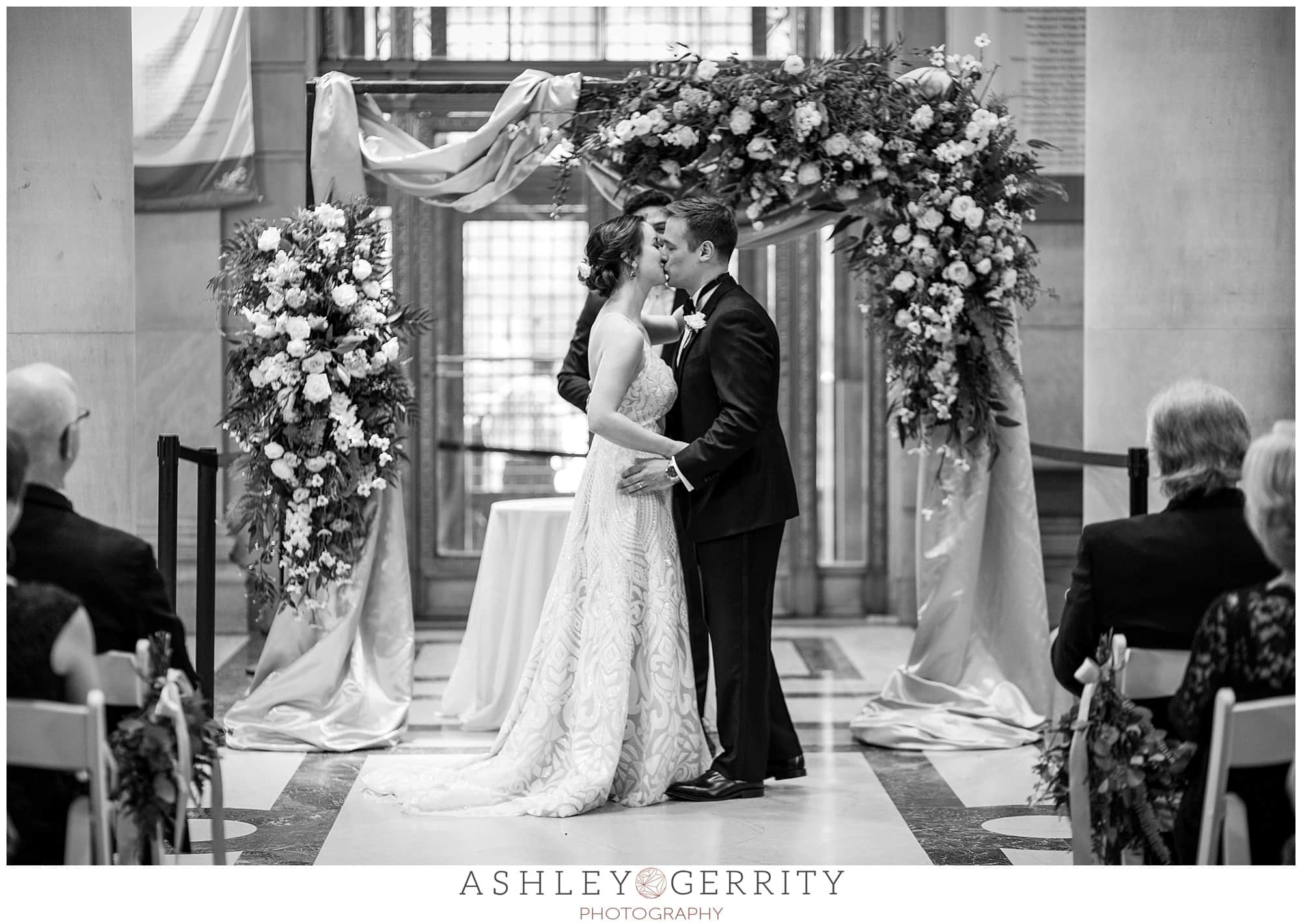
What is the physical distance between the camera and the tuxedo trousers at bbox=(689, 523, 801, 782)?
4230 mm

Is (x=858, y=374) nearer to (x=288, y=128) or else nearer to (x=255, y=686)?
(x=288, y=128)

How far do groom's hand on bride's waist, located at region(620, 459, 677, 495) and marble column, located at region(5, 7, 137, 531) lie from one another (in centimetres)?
154

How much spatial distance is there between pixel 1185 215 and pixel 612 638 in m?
1.84

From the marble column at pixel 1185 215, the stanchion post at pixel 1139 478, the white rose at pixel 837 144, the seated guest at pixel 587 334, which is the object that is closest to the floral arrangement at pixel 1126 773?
the marble column at pixel 1185 215

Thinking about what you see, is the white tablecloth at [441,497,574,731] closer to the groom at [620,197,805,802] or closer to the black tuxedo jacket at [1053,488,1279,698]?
the groom at [620,197,805,802]

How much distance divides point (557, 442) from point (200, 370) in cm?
307

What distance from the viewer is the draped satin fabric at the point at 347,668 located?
16.3ft

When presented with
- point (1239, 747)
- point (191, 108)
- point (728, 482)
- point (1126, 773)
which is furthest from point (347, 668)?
point (1239, 747)

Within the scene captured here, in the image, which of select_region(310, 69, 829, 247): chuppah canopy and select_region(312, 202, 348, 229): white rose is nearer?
select_region(312, 202, 348, 229): white rose

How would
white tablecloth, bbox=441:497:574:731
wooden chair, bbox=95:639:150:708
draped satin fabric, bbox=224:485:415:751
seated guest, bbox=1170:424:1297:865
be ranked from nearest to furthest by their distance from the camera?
seated guest, bbox=1170:424:1297:865 < wooden chair, bbox=95:639:150:708 < draped satin fabric, bbox=224:485:415:751 < white tablecloth, bbox=441:497:574:731

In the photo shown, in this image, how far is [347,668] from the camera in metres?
5.13

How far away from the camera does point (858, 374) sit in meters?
8.00

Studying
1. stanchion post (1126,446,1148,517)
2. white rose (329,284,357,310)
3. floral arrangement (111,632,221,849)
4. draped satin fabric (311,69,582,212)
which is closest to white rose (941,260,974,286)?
stanchion post (1126,446,1148,517)
